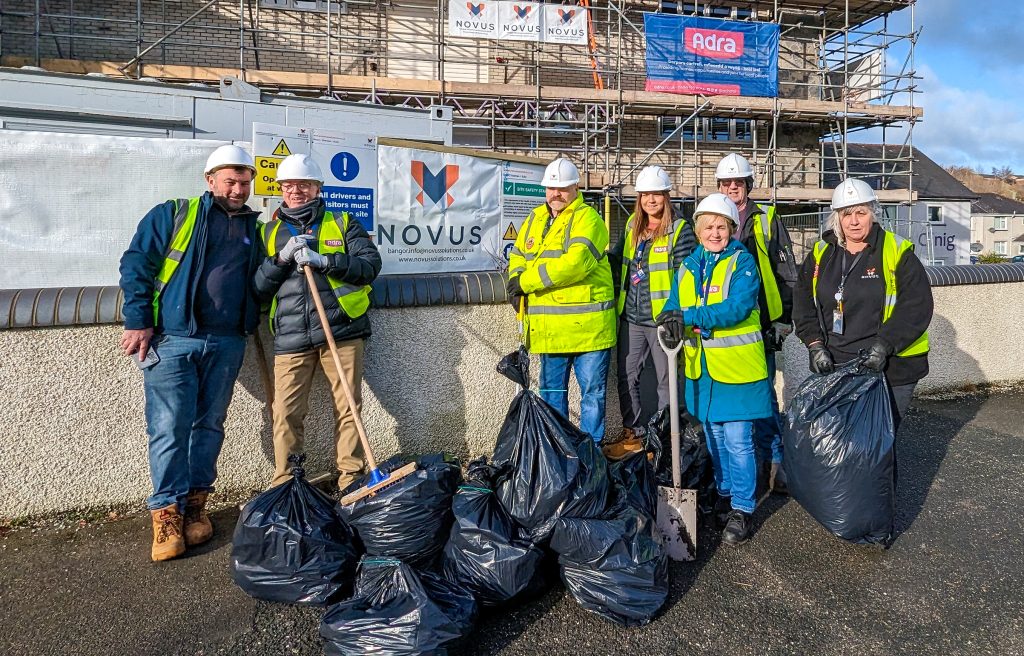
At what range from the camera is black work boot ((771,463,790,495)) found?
367 centimetres

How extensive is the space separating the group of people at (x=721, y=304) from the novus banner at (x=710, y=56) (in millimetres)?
10816

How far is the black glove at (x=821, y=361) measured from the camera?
10.3 feet

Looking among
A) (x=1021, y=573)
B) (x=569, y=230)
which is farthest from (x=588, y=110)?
(x=1021, y=573)

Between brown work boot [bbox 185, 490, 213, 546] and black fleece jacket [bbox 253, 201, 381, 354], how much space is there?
2.60 feet

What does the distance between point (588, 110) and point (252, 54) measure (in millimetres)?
6787

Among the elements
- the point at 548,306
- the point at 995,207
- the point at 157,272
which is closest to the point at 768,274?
the point at 548,306

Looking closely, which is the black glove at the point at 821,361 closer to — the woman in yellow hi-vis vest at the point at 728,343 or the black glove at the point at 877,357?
the black glove at the point at 877,357

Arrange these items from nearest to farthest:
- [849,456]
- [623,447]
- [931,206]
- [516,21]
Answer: [849,456], [623,447], [516,21], [931,206]

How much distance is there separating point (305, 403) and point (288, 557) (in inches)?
41.5

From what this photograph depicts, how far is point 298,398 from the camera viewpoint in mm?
3338

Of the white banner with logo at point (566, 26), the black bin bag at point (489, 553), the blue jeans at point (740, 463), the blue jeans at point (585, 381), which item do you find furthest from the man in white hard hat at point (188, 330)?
the white banner with logo at point (566, 26)

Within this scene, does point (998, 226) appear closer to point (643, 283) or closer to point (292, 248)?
point (643, 283)

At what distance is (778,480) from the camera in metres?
3.69

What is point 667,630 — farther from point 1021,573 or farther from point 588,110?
point 588,110
